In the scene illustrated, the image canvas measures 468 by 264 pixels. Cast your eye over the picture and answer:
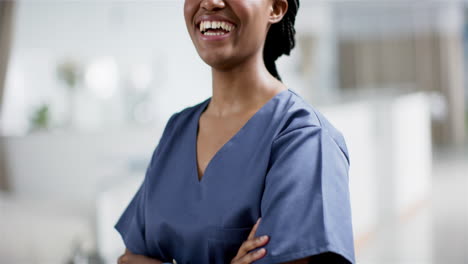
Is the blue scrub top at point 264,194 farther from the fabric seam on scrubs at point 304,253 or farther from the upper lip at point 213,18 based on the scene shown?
the upper lip at point 213,18

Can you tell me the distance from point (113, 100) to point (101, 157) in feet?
7.10

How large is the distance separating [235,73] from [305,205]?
0.24 meters

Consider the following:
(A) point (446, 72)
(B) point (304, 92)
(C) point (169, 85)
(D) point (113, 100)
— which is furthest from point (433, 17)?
(D) point (113, 100)

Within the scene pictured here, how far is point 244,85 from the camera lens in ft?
3.08

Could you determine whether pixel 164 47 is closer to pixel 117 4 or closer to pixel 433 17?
pixel 117 4

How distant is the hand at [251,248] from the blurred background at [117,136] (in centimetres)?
130

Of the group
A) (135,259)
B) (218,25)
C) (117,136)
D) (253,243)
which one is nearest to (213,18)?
(218,25)

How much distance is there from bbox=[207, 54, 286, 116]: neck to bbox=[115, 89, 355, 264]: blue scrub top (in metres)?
0.03

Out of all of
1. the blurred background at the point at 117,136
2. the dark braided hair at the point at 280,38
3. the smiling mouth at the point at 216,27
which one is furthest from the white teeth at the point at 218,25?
the blurred background at the point at 117,136

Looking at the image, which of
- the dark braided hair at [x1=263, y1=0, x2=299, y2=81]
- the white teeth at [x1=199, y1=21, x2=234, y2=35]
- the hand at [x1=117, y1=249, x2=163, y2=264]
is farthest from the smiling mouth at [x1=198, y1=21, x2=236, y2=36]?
the hand at [x1=117, y1=249, x2=163, y2=264]

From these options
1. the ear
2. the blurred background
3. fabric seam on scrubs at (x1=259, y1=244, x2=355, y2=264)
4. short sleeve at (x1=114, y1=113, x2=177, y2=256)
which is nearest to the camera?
fabric seam on scrubs at (x1=259, y1=244, x2=355, y2=264)

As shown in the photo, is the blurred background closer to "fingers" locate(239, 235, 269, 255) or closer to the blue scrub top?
the blue scrub top

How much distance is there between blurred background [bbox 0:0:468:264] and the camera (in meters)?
2.45

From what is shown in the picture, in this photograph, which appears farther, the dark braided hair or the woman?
the dark braided hair
